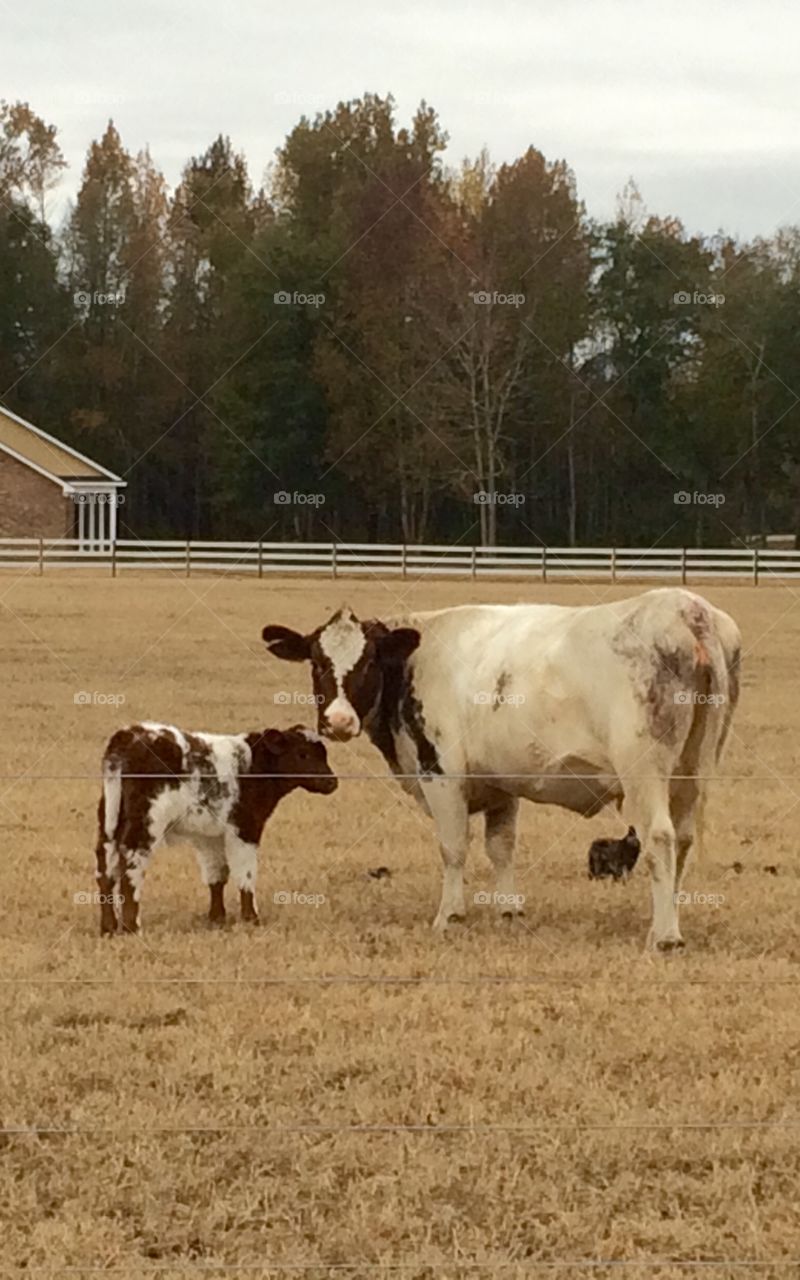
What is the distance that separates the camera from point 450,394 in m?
14.6

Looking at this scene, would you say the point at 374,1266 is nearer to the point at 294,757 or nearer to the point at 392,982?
the point at 392,982

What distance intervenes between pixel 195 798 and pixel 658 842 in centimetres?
210

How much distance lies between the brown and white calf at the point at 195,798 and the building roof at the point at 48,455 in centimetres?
1009

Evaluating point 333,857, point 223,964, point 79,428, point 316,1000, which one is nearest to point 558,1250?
point 316,1000

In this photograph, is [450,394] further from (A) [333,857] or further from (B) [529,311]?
(A) [333,857]

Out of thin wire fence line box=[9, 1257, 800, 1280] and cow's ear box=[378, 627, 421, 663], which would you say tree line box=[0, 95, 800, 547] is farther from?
thin wire fence line box=[9, 1257, 800, 1280]

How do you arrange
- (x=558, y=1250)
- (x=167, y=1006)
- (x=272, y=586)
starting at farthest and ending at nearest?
(x=272, y=586) < (x=167, y=1006) < (x=558, y=1250)

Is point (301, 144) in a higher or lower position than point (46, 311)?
higher

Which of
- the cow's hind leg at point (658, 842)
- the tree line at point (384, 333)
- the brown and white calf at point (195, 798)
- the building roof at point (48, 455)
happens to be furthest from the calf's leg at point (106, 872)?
the building roof at point (48, 455)

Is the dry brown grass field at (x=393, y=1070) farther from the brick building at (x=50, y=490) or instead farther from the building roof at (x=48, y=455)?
the brick building at (x=50, y=490)

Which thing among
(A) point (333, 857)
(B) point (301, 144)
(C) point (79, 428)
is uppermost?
(B) point (301, 144)

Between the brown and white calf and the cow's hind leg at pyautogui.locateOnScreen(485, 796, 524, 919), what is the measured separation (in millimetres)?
843

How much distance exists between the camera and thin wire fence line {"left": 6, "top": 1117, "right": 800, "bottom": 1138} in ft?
17.1

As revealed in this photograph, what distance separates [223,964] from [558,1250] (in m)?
2.94
